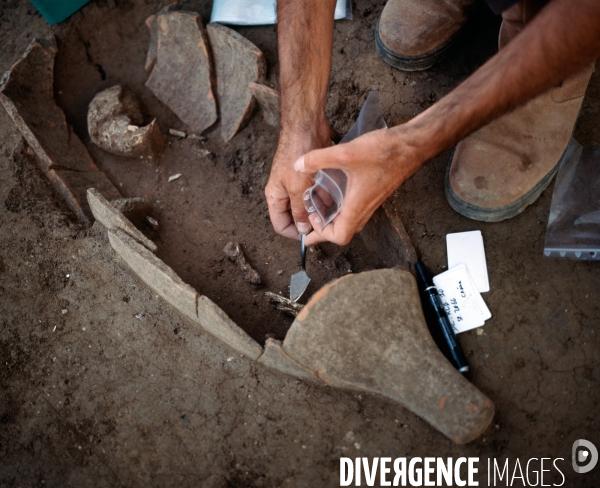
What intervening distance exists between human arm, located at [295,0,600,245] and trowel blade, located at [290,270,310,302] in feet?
1.68

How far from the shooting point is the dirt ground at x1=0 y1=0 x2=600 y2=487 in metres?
1.89

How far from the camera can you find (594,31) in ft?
4.73

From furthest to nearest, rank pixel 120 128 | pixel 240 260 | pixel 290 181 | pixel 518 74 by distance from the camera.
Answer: pixel 120 128 → pixel 240 260 → pixel 290 181 → pixel 518 74

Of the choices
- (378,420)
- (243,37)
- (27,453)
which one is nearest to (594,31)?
(378,420)

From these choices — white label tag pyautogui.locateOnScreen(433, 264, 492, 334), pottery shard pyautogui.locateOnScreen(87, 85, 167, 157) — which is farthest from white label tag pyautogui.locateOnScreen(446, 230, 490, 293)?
pottery shard pyautogui.locateOnScreen(87, 85, 167, 157)

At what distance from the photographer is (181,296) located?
2055 mm

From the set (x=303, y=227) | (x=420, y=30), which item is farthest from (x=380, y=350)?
(x=420, y=30)

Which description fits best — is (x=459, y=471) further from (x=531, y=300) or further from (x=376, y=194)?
(x=376, y=194)

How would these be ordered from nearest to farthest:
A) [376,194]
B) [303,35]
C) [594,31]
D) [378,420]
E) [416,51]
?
[594,31] → [376,194] → [378,420] → [303,35] → [416,51]

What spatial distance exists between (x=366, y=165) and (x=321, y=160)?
6.1 inches

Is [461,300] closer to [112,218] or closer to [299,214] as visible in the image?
[299,214]

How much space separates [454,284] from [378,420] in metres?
0.63

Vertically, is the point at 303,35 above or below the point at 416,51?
above

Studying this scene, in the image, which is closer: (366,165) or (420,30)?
(366,165)
